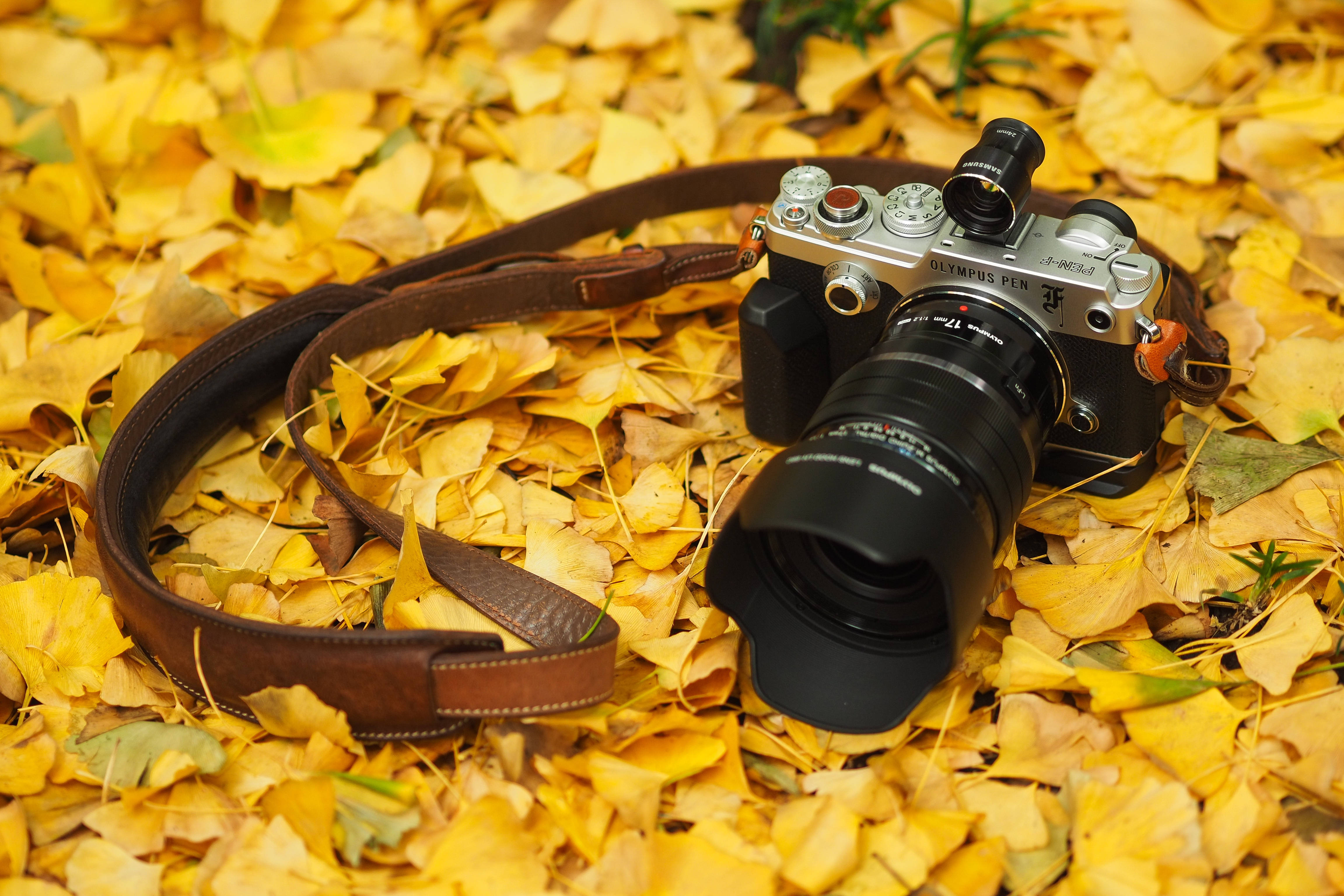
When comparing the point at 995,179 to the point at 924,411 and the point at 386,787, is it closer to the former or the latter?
the point at 924,411

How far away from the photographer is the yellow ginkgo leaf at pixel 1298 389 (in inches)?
46.3

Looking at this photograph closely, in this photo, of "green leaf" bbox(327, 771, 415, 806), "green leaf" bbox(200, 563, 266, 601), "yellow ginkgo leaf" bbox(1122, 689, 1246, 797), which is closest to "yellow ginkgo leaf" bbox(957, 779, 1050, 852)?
"yellow ginkgo leaf" bbox(1122, 689, 1246, 797)

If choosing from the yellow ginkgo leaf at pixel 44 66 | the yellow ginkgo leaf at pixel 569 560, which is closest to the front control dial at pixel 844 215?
the yellow ginkgo leaf at pixel 569 560

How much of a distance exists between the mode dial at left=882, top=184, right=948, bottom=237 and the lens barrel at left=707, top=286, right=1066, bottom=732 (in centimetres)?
→ 6

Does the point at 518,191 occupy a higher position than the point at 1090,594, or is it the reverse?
Result: the point at 518,191

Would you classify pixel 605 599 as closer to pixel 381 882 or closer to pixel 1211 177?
pixel 381 882

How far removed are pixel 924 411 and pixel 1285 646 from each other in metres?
0.39

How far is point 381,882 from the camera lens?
0.91 m

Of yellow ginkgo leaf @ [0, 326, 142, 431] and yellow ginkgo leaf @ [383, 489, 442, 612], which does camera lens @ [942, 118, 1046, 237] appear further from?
yellow ginkgo leaf @ [0, 326, 142, 431]

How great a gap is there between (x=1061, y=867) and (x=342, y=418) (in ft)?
2.70

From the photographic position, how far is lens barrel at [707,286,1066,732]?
88 cm

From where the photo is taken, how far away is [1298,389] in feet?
3.93

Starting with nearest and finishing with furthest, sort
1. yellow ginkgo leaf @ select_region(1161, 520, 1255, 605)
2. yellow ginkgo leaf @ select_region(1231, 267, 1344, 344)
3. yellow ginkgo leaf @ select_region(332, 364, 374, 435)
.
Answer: yellow ginkgo leaf @ select_region(1161, 520, 1255, 605), yellow ginkgo leaf @ select_region(332, 364, 374, 435), yellow ginkgo leaf @ select_region(1231, 267, 1344, 344)

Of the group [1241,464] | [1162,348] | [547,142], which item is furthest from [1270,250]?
[547,142]
